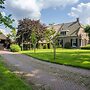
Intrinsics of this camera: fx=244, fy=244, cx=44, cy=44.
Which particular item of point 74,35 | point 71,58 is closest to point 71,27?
point 74,35

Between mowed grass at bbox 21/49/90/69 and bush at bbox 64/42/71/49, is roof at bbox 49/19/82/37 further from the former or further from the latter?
mowed grass at bbox 21/49/90/69

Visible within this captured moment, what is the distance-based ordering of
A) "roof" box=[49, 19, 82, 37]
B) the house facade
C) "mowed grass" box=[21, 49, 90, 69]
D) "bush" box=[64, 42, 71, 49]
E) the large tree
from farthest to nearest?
"roof" box=[49, 19, 82, 37], "bush" box=[64, 42, 71, 49], the house facade, the large tree, "mowed grass" box=[21, 49, 90, 69]

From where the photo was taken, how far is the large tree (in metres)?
56.2

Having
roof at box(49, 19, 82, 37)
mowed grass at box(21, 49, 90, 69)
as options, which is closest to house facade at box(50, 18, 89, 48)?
roof at box(49, 19, 82, 37)

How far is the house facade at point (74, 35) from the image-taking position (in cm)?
6531

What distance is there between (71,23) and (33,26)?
17556mm

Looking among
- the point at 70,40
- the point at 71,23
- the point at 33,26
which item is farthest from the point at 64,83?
the point at 71,23

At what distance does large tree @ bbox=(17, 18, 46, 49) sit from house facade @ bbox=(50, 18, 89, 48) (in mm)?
11287

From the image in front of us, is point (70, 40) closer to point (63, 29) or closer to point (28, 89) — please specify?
point (63, 29)

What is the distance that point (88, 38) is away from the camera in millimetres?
68938

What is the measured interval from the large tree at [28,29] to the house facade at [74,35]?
1129 centimetres

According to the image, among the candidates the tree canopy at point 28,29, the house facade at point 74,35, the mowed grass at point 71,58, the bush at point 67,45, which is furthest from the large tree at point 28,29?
the mowed grass at point 71,58

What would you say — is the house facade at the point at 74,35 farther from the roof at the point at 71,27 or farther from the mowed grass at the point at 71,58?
the mowed grass at the point at 71,58

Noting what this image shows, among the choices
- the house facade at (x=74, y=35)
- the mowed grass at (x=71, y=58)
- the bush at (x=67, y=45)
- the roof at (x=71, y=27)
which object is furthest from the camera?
the roof at (x=71, y=27)
